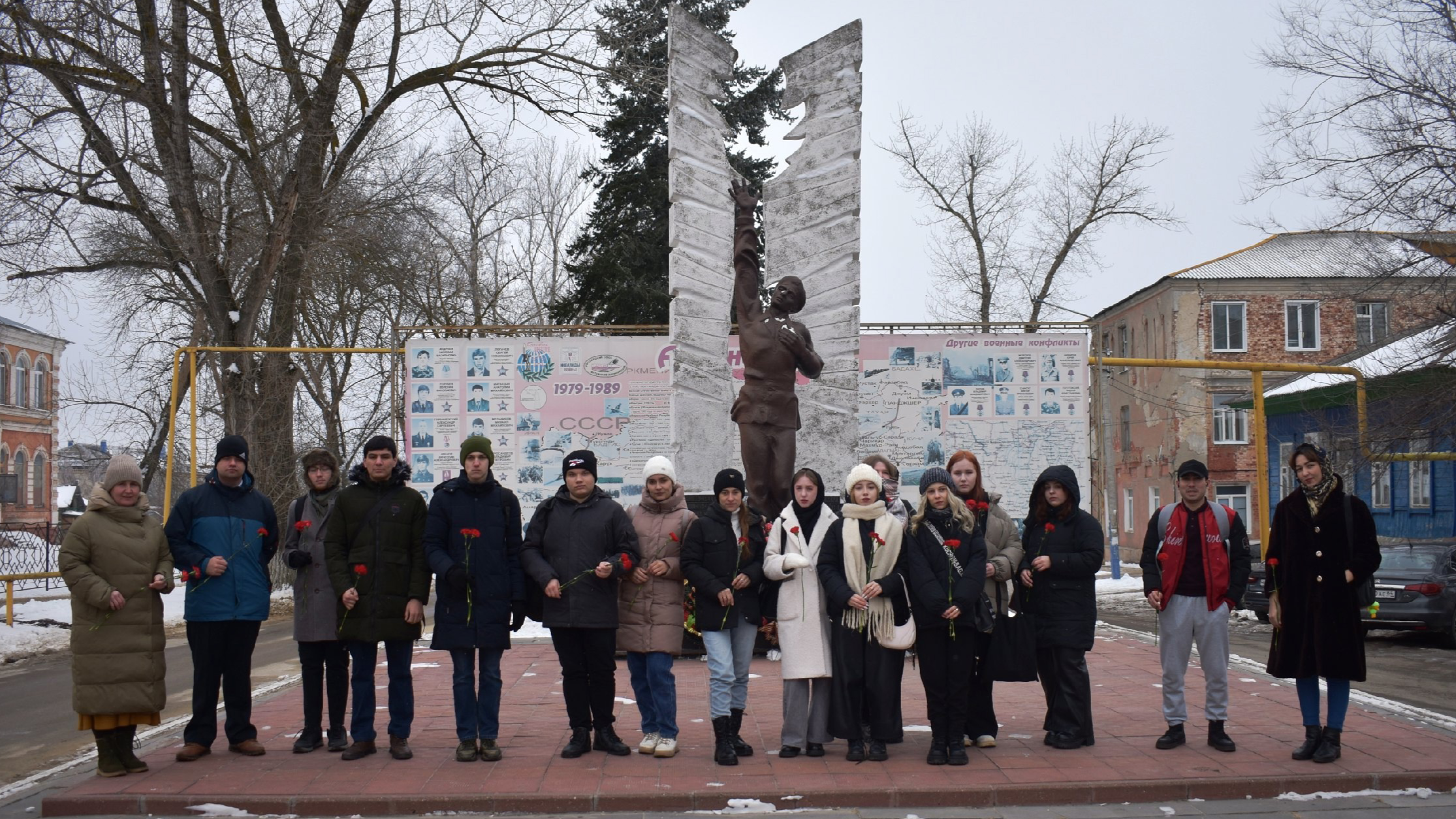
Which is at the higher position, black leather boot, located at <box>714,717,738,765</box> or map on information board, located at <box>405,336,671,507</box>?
map on information board, located at <box>405,336,671,507</box>

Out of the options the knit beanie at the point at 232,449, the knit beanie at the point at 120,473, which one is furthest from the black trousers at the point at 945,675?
the knit beanie at the point at 120,473

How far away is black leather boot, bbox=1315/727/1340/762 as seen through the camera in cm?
648

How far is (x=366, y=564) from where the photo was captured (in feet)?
22.1

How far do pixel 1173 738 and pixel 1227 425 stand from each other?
108ft

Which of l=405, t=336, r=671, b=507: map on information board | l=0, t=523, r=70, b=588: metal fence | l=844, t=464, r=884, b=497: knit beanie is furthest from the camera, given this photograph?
l=0, t=523, r=70, b=588: metal fence

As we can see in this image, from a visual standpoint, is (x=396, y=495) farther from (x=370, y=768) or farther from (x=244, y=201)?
(x=244, y=201)

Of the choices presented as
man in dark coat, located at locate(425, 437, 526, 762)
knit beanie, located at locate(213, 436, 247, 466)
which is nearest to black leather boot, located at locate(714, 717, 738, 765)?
man in dark coat, located at locate(425, 437, 526, 762)

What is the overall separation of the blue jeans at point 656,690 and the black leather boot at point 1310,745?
3.43 meters

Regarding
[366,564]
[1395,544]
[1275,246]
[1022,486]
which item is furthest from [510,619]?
[1275,246]

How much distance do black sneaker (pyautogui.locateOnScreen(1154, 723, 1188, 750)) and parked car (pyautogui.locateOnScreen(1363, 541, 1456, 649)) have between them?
8365mm

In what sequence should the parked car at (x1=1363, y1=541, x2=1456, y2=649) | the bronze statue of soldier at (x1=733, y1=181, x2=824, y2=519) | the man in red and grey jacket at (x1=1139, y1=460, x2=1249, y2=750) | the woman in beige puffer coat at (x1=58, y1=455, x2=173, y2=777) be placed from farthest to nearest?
the parked car at (x1=1363, y1=541, x2=1456, y2=649) < the bronze statue of soldier at (x1=733, y1=181, x2=824, y2=519) < the man in red and grey jacket at (x1=1139, y1=460, x2=1249, y2=750) < the woman in beige puffer coat at (x1=58, y1=455, x2=173, y2=777)

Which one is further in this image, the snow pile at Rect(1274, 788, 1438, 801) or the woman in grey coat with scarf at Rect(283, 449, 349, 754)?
the woman in grey coat with scarf at Rect(283, 449, 349, 754)

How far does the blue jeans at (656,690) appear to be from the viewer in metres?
6.73

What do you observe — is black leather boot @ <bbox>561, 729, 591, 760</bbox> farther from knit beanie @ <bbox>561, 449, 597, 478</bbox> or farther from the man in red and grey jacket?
the man in red and grey jacket
